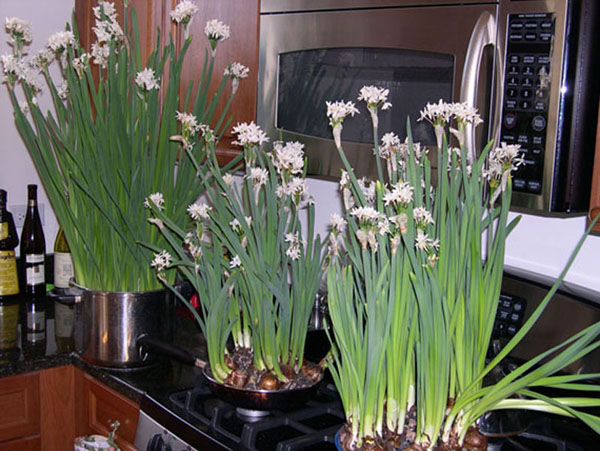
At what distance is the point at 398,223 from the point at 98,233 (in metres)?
0.94

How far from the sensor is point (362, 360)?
0.97m

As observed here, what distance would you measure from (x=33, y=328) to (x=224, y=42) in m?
0.93

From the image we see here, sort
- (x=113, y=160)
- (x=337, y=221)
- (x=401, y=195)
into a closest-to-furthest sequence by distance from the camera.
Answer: (x=401, y=195) → (x=337, y=221) → (x=113, y=160)

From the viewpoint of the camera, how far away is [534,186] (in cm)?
109

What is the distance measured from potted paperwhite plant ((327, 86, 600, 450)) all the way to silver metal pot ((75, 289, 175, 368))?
73 centimetres

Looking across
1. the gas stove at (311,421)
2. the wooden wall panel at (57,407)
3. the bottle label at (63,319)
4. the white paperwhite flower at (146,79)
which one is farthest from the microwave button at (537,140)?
the bottle label at (63,319)

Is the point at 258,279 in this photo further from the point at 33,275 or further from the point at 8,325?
the point at 33,275

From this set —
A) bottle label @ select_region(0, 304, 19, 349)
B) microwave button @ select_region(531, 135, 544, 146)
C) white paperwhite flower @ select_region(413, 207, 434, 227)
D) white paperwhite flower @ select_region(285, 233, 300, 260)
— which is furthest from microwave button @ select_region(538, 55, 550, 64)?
bottle label @ select_region(0, 304, 19, 349)

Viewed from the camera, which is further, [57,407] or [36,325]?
[36,325]

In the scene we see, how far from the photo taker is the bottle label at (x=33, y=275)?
2.32m

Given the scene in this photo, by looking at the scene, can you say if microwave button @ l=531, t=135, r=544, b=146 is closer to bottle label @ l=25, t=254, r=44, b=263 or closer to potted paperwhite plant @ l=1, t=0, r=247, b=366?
potted paperwhite plant @ l=1, t=0, r=247, b=366

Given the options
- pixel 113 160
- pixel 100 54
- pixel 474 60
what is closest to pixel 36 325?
pixel 113 160

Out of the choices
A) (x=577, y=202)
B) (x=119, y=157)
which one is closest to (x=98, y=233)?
(x=119, y=157)

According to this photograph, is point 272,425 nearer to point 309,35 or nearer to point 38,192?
point 309,35
